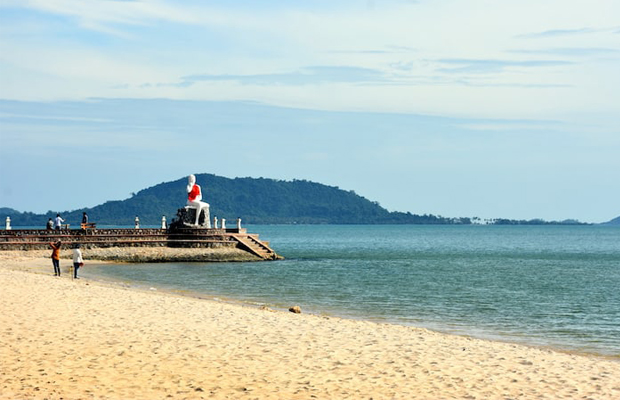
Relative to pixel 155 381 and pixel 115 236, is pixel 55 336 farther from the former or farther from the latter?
pixel 115 236

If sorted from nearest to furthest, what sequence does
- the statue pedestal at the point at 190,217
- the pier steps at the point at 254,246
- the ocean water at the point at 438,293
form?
the ocean water at the point at 438,293, the statue pedestal at the point at 190,217, the pier steps at the point at 254,246

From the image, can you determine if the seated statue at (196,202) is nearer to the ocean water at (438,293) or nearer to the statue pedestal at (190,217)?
the statue pedestal at (190,217)

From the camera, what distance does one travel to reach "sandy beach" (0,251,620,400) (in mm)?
13594

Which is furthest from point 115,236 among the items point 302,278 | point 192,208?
point 302,278

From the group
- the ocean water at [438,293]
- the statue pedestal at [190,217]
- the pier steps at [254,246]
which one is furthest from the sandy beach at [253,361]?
the pier steps at [254,246]

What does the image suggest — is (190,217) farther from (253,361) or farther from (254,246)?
(253,361)

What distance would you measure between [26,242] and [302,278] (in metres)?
20.8

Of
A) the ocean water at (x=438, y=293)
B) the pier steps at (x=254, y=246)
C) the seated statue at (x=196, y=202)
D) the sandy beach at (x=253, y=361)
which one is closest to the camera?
the sandy beach at (x=253, y=361)

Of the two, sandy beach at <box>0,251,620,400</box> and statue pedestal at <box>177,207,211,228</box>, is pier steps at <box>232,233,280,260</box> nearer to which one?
statue pedestal at <box>177,207,211,228</box>

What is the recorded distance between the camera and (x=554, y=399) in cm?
1332

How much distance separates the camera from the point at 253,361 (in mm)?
15812

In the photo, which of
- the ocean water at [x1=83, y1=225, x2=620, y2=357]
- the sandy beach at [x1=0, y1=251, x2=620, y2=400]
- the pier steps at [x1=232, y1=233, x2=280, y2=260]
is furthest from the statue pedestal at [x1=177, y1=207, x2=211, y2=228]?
the sandy beach at [x1=0, y1=251, x2=620, y2=400]

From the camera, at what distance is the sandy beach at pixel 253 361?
13.6 metres

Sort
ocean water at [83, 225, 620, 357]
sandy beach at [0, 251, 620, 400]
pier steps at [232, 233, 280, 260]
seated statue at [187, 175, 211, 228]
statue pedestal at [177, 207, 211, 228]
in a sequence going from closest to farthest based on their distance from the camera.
→ sandy beach at [0, 251, 620, 400] → ocean water at [83, 225, 620, 357] → statue pedestal at [177, 207, 211, 228] → seated statue at [187, 175, 211, 228] → pier steps at [232, 233, 280, 260]
